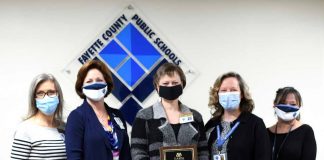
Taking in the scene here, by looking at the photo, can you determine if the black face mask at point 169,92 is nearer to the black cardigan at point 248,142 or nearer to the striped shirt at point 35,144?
the black cardigan at point 248,142

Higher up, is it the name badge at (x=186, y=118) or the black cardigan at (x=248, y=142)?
the name badge at (x=186, y=118)

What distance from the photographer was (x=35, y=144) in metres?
2.47

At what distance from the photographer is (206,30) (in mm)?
4074

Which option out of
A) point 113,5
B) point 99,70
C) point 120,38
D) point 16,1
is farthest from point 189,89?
point 16,1

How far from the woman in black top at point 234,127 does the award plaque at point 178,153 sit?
11.4 inches

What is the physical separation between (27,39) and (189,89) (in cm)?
169

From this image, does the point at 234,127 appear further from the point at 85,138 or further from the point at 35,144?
the point at 35,144

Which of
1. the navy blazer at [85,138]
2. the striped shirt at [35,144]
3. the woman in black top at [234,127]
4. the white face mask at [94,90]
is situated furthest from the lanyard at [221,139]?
the striped shirt at [35,144]

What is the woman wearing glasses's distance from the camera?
8.07 feet

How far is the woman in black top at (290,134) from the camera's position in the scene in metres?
2.91

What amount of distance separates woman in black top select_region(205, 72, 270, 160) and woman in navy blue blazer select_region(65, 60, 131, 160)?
2.15ft

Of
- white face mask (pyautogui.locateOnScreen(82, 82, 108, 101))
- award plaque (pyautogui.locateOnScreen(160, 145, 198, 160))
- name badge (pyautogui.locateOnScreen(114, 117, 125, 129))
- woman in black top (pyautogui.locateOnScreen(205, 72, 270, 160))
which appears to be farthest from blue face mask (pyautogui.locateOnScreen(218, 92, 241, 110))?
white face mask (pyautogui.locateOnScreen(82, 82, 108, 101))

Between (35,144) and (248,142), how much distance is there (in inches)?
56.1

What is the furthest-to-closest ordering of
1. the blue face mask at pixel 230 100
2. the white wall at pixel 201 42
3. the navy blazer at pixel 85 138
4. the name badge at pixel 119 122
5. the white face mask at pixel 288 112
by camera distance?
the white wall at pixel 201 42
the white face mask at pixel 288 112
the blue face mask at pixel 230 100
the name badge at pixel 119 122
the navy blazer at pixel 85 138
